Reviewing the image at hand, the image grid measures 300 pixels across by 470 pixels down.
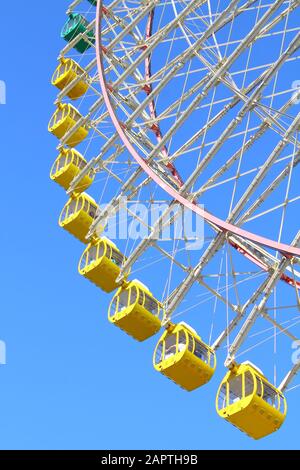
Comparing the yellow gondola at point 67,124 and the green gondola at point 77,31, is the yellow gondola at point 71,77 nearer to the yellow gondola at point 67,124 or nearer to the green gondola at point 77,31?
the yellow gondola at point 67,124

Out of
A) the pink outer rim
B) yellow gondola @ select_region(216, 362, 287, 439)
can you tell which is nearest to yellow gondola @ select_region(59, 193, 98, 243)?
the pink outer rim

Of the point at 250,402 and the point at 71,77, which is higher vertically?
the point at 71,77

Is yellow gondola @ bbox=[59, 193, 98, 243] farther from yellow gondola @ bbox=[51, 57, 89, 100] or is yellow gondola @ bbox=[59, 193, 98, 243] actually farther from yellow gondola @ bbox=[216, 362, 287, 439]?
yellow gondola @ bbox=[216, 362, 287, 439]

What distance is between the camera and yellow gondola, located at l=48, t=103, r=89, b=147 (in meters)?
29.7

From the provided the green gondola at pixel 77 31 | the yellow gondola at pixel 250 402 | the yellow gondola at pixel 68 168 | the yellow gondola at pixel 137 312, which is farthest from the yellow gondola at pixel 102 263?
the green gondola at pixel 77 31

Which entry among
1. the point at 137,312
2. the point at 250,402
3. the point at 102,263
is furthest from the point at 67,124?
the point at 250,402

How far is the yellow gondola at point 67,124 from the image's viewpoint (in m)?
29.7

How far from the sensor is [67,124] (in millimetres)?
30344

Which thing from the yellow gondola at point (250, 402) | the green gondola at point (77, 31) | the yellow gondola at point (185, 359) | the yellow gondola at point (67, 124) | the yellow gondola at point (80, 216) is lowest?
the yellow gondola at point (250, 402)

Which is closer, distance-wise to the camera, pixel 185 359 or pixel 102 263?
pixel 185 359

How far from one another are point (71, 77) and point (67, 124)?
2.07 meters

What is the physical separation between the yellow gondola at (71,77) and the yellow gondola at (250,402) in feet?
47.1

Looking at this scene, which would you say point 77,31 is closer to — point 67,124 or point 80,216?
point 67,124

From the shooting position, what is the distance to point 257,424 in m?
18.9
